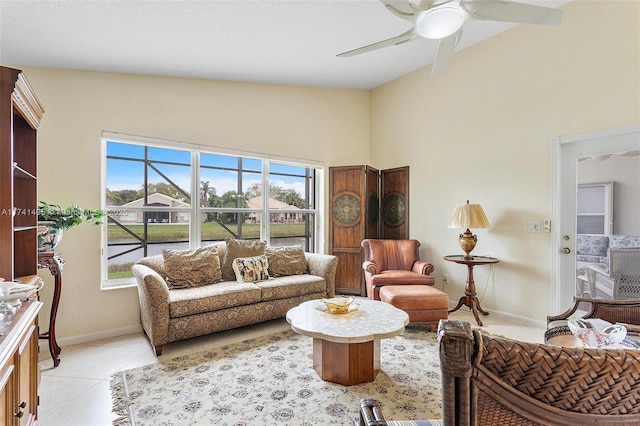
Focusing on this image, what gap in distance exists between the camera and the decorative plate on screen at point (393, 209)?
5047mm

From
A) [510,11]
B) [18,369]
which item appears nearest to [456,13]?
[510,11]

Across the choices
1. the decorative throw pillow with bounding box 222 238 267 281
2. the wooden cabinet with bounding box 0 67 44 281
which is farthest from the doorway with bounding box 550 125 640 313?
the wooden cabinet with bounding box 0 67 44 281

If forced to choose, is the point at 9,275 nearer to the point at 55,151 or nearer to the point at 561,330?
the point at 55,151

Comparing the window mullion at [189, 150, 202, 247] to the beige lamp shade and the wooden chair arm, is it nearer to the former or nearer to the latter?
the wooden chair arm

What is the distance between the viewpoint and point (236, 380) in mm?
2363

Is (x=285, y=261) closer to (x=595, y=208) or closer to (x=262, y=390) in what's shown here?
(x=262, y=390)

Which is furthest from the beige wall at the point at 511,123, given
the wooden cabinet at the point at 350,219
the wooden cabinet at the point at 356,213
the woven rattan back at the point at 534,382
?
the woven rattan back at the point at 534,382

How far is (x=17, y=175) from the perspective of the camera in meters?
2.17

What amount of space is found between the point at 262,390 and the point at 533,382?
79.0 inches

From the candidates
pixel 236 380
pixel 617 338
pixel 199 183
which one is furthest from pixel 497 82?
pixel 236 380

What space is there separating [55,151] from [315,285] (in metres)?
2.97

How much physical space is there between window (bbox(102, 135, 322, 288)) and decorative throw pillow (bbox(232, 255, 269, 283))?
2.24 feet

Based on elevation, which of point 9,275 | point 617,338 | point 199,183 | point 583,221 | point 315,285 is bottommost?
point 315,285

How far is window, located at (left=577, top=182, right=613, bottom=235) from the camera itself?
3.13 meters
